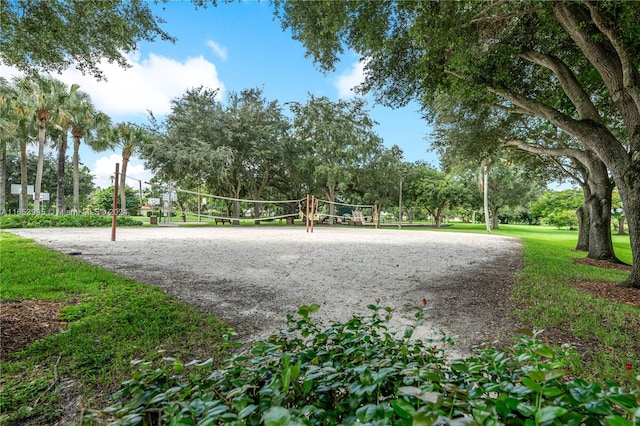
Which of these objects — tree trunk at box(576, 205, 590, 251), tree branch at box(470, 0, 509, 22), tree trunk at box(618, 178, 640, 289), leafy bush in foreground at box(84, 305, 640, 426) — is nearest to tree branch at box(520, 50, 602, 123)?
tree trunk at box(618, 178, 640, 289)

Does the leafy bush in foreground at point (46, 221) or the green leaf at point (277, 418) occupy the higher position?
the green leaf at point (277, 418)

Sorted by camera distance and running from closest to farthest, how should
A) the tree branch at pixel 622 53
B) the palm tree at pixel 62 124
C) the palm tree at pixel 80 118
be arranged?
the tree branch at pixel 622 53 → the palm tree at pixel 62 124 → the palm tree at pixel 80 118

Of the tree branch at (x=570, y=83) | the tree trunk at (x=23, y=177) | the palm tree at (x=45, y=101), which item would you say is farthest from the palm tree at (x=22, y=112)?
the tree branch at (x=570, y=83)

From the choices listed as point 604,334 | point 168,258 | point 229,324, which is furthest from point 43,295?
point 604,334

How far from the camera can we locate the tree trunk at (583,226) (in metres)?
9.28

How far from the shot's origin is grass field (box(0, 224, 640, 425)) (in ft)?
5.85

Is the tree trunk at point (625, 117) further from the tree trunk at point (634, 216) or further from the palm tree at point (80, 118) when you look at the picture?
the palm tree at point (80, 118)

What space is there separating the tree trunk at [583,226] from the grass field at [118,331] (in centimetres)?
644

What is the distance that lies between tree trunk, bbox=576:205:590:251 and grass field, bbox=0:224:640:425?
6.44 meters

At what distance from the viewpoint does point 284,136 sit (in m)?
23.6

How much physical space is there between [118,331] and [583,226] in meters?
12.3

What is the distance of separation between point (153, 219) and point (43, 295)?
18357 millimetres

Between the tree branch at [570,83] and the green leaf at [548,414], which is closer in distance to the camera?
the green leaf at [548,414]

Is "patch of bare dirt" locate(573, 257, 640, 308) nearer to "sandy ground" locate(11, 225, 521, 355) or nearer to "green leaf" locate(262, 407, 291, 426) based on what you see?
"sandy ground" locate(11, 225, 521, 355)
